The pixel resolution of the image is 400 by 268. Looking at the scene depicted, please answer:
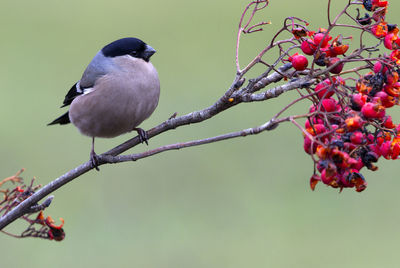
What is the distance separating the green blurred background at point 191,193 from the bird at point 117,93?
209cm

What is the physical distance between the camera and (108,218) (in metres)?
6.21

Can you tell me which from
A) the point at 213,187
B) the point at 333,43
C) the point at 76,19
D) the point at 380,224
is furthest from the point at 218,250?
the point at 76,19

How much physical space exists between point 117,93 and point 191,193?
2.89 m

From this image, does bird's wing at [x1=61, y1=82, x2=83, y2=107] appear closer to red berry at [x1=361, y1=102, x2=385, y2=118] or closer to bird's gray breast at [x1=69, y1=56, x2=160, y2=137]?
bird's gray breast at [x1=69, y1=56, x2=160, y2=137]

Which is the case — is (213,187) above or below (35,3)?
Result: below

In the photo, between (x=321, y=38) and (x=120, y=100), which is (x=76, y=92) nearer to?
(x=120, y=100)

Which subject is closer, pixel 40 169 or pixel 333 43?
pixel 333 43

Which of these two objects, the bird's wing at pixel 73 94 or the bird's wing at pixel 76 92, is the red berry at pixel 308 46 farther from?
the bird's wing at pixel 73 94

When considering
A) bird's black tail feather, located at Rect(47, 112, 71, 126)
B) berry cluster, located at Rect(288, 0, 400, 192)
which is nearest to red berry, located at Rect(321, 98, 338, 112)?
berry cluster, located at Rect(288, 0, 400, 192)

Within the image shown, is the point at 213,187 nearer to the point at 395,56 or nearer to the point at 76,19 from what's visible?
the point at 395,56

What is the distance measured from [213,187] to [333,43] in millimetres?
4347

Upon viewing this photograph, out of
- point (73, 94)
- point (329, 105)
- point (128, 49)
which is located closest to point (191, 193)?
point (73, 94)

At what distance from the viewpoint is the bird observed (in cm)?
376

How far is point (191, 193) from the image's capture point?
6.54 meters
